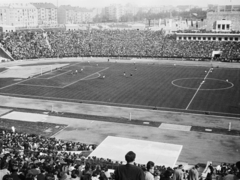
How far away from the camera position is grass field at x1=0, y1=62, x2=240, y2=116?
2226 inches

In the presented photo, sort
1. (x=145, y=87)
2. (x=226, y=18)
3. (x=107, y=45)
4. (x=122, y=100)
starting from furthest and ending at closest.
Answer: (x=226, y=18)
(x=107, y=45)
(x=145, y=87)
(x=122, y=100)

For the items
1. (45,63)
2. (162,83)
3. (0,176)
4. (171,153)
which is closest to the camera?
(0,176)

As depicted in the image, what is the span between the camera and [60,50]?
118 meters

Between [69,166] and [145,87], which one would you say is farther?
[145,87]

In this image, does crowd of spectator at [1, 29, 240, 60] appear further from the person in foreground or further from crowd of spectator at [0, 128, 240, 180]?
the person in foreground

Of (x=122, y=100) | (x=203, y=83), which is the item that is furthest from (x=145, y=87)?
(x=203, y=83)

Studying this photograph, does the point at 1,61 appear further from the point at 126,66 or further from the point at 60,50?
the point at 126,66

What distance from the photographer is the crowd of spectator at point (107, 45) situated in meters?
111

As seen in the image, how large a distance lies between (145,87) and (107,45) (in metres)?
58.6

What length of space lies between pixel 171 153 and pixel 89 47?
3632 inches

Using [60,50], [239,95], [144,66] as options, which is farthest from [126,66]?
[239,95]

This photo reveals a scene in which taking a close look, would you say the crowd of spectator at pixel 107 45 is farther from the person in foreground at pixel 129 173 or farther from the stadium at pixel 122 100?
the person in foreground at pixel 129 173

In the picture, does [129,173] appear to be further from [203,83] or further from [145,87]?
[203,83]

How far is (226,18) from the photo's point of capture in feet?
477
